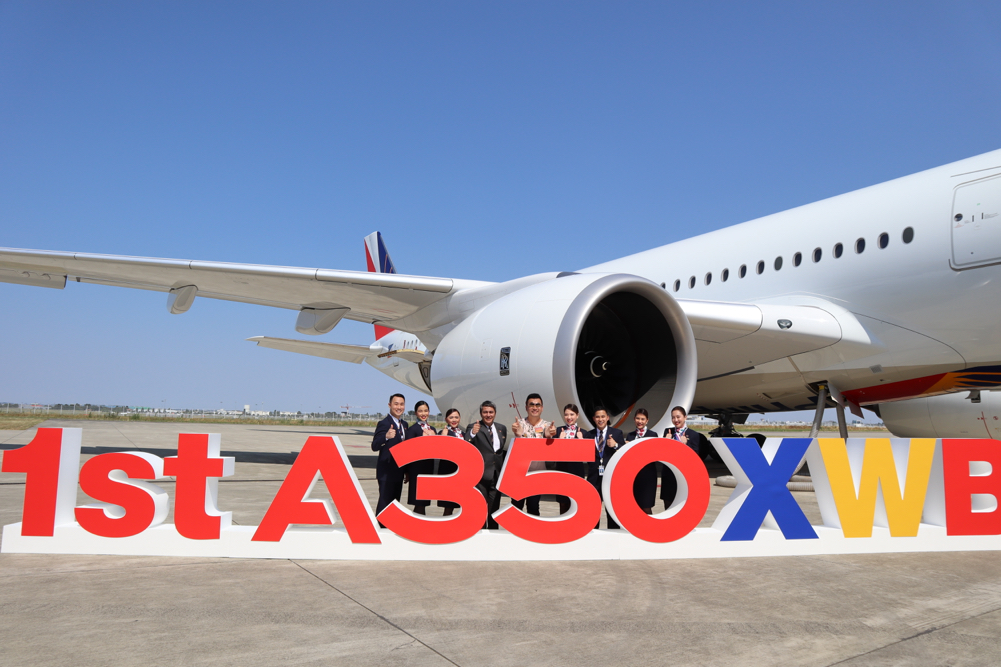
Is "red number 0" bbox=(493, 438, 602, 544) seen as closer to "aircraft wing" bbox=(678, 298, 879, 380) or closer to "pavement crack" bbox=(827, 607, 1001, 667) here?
"pavement crack" bbox=(827, 607, 1001, 667)

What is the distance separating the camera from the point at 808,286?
326 inches

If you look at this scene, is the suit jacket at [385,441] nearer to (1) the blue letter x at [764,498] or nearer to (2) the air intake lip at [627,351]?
(2) the air intake lip at [627,351]

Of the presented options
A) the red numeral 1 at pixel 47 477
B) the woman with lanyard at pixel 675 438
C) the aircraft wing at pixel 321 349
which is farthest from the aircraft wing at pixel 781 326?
the aircraft wing at pixel 321 349

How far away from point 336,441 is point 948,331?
6403 millimetres

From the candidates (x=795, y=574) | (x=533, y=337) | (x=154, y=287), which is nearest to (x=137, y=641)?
(x=795, y=574)

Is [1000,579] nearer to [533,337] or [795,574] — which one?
[795,574]

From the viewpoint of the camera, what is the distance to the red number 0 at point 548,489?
4438 millimetres

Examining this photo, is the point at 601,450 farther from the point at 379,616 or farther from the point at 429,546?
the point at 379,616

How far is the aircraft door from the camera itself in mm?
6816

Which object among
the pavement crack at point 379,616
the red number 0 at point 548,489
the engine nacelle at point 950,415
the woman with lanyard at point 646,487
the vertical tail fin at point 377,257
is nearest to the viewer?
Result: the pavement crack at point 379,616

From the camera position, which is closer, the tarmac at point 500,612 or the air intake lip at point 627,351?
the tarmac at point 500,612

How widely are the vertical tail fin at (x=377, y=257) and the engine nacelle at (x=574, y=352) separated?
925 centimetres

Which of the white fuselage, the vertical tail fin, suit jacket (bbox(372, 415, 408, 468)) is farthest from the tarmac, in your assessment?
the vertical tail fin

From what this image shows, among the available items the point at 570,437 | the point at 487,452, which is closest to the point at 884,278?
the point at 570,437
